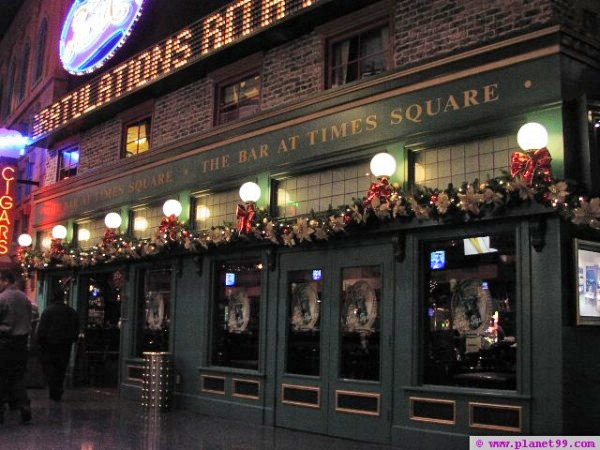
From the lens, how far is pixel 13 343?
916 cm

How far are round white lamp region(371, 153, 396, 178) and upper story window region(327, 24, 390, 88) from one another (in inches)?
58.4

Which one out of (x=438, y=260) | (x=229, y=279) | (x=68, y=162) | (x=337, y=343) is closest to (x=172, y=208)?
(x=229, y=279)

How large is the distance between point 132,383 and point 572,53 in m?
9.09

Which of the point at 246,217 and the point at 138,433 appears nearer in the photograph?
the point at 138,433

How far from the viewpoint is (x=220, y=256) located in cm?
1098

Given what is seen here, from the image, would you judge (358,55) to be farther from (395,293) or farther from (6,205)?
(6,205)

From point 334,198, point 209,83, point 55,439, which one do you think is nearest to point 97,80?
point 209,83

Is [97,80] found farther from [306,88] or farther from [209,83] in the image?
[306,88]

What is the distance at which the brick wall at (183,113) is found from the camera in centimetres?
1199

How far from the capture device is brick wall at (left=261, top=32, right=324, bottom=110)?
32.8ft

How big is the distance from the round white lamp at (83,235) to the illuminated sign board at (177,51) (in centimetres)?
241

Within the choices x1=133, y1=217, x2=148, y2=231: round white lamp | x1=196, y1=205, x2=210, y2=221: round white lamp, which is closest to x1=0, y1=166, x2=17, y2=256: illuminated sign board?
x1=133, y1=217, x2=148, y2=231: round white lamp

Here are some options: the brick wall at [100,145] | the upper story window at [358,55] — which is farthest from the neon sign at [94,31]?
the upper story window at [358,55]

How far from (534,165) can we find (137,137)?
29.5 feet
